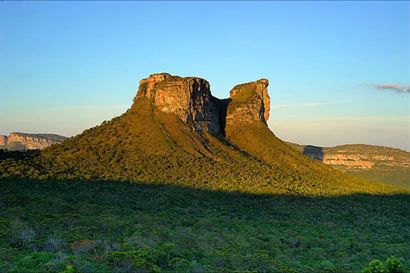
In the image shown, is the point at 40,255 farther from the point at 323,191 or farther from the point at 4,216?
the point at 323,191

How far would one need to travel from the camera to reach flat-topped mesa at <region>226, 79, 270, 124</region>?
114688 mm

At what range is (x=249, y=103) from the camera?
382 feet

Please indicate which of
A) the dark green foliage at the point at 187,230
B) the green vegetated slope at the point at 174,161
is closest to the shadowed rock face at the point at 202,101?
the green vegetated slope at the point at 174,161

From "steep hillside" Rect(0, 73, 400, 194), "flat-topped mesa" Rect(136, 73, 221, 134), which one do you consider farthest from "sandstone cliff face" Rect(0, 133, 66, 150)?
"steep hillside" Rect(0, 73, 400, 194)

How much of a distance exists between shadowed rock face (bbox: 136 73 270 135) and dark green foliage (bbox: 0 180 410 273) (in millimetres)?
32375

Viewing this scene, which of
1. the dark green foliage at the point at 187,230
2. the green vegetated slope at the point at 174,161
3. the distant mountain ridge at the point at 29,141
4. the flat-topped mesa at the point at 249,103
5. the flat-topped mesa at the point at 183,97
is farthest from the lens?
the distant mountain ridge at the point at 29,141

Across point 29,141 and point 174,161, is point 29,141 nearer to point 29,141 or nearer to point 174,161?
point 29,141

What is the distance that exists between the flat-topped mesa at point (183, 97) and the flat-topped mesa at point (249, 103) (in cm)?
853

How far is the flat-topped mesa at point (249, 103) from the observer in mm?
114688

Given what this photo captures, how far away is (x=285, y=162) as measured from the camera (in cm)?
9994

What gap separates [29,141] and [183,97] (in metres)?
Result: 109

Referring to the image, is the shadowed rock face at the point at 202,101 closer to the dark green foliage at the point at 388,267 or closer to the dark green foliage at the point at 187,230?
the dark green foliage at the point at 187,230

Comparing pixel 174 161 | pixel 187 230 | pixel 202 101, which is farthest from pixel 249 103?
pixel 187 230

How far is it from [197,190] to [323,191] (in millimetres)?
24943
